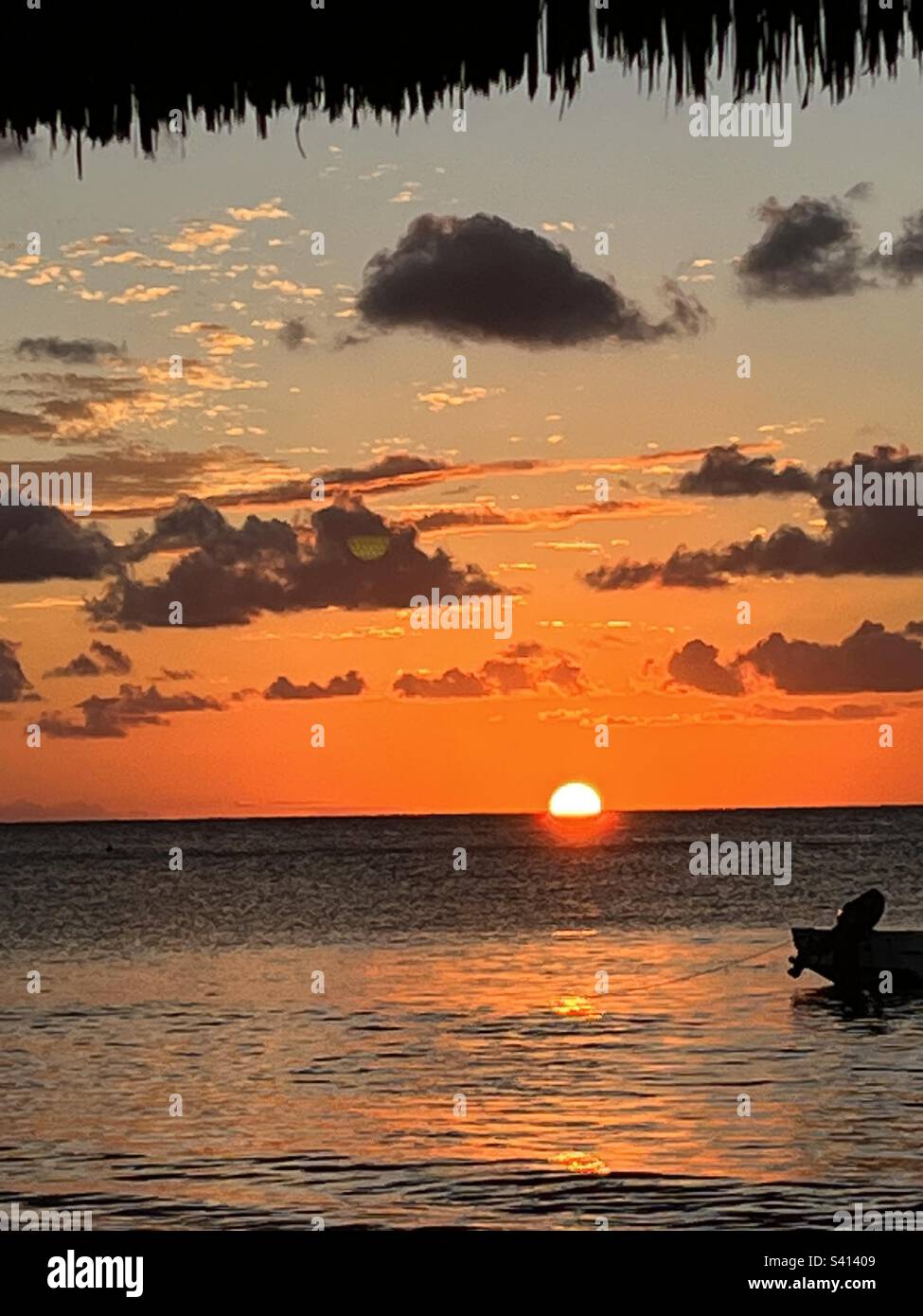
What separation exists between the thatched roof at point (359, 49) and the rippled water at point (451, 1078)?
51.3 ft

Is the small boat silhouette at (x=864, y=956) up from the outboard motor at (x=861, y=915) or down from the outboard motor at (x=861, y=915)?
down

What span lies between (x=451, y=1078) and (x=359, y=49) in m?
27.5

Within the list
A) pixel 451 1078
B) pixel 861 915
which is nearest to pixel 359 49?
pixel 451 1078

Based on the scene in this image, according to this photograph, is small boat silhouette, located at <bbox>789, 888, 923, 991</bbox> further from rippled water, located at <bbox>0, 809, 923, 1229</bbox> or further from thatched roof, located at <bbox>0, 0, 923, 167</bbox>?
thatched roof, located at <bbox>0, 0, 923, 167</bbox>

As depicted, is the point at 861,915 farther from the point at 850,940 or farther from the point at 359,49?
the point at 359,49

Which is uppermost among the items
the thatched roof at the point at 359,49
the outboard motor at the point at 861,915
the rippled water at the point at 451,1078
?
the thatched roof at the point at 359,49

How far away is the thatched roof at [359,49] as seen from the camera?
5531mm

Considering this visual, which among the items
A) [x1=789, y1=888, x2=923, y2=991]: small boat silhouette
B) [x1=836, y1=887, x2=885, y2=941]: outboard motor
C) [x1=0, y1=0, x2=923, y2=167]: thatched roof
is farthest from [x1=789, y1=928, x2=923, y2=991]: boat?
[x1=0, y1=0, x2=923, y2=167]: thatched roof

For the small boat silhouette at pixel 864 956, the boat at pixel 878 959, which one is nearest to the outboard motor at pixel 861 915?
the small boat silhouette at pixel 864 956

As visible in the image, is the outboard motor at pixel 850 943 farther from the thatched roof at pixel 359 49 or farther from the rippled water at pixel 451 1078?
the thatched roof at pixel 359 49
